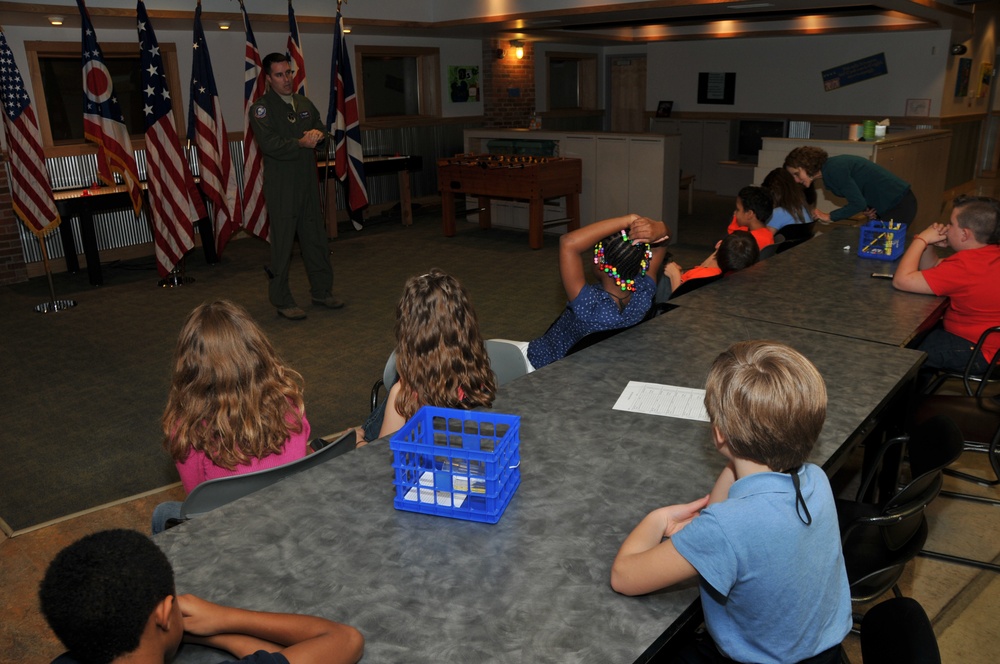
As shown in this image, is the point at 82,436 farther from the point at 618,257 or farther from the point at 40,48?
the point at 40,48

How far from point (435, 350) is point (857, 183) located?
474 cm

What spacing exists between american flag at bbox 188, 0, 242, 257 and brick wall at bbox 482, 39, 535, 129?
529 cm

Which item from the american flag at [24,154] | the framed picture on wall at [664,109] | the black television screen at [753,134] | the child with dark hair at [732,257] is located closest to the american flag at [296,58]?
the american flag at [24,154]

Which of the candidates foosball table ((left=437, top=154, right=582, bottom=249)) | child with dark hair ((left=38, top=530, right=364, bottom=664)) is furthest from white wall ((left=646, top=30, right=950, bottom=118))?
child with dark hair ((left=38, top=530, right=364, bottom=664))

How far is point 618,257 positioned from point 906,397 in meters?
1.20

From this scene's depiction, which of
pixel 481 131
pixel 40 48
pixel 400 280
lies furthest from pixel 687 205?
pixel 40 48

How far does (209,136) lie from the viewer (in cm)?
747

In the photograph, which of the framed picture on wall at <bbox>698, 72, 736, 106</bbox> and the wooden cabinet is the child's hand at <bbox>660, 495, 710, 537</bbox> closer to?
the wooden cabinet

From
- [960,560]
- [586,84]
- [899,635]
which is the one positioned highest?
[586,84]

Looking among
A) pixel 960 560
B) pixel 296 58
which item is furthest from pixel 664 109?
pixel 960 560

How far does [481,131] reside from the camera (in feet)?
31.9

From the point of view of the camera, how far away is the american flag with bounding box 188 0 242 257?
7.33 metres

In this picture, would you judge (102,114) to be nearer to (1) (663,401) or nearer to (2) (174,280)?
(2) (174,280)

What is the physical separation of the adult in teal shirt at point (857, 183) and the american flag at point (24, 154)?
6104 mm
